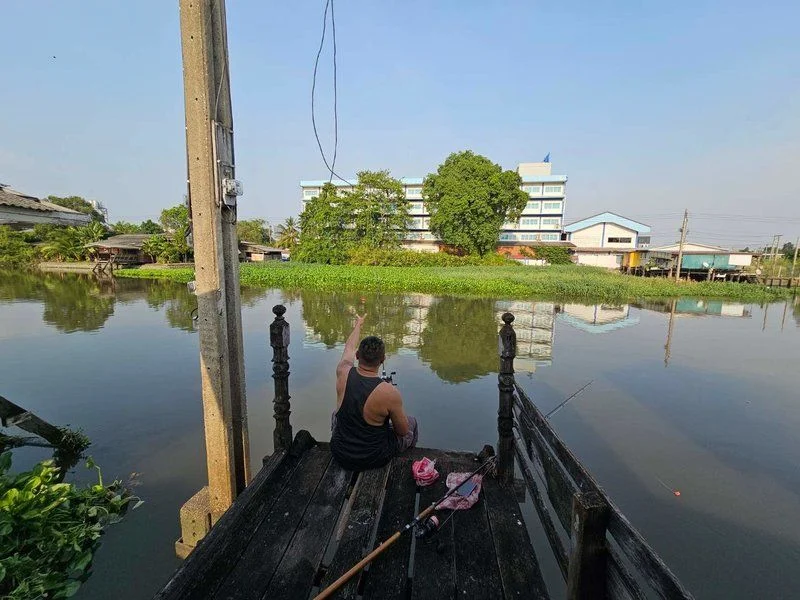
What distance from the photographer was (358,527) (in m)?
2.85

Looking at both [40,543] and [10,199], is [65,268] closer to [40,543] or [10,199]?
[10,199]

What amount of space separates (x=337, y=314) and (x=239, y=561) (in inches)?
572

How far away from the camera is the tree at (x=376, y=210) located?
41844 millimetres

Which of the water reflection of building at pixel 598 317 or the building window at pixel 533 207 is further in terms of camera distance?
the building window at pixel 533 207

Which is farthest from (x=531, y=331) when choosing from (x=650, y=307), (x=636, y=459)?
(x=650, y=307)

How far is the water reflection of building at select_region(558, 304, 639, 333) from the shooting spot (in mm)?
15414

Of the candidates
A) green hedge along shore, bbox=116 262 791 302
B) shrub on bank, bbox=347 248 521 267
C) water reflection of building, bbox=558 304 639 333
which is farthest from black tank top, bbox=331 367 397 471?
shrub on bank, bbox=347 248 521 267

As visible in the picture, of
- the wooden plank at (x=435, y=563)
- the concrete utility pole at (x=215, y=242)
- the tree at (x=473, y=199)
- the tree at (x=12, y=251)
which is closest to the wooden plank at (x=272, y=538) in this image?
the concrete utility pole at (x=215, y=242)

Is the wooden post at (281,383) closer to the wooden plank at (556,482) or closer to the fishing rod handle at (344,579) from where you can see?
the fishing rod handle at (344,579)

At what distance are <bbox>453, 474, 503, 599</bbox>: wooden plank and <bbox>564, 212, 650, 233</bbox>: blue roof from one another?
5657cm

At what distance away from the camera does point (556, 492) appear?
2455 mm

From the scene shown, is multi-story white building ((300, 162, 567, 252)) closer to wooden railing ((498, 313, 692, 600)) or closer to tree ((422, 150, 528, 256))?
tree ((422, 150, 528, 256))

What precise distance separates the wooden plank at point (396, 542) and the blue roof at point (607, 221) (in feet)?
185

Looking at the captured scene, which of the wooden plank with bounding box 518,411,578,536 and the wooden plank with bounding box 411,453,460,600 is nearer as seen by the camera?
the wooden plank with bounding box 518,411,578,536
